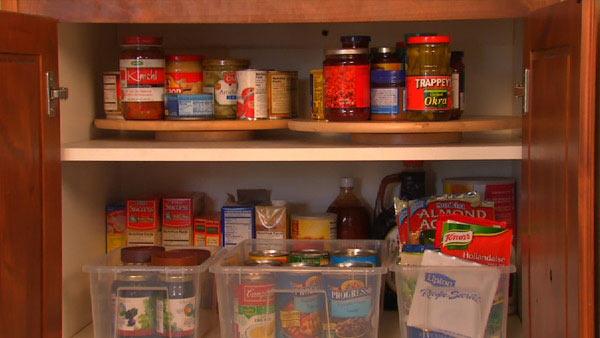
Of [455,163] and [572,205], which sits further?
[455,163]

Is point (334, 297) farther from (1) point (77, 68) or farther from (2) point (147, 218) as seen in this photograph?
(1) point (77, 68)

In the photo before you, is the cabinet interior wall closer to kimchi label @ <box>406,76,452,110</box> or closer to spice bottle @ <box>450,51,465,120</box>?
spice bottle @ <box>450,51,465,120</box>

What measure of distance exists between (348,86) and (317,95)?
134 millimetres

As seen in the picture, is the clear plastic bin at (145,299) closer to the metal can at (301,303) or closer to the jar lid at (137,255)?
the jar lid at (137,255)

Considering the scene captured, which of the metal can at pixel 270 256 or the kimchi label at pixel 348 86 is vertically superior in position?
the kimchi label at pixel 348 86

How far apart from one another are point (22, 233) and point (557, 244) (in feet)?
2.68

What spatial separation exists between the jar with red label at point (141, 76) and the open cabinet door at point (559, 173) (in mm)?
702

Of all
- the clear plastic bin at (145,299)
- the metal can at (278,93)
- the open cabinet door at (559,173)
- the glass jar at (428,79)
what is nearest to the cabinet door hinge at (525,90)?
the open cabinet door at (559,173)

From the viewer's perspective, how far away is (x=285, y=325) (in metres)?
1.61

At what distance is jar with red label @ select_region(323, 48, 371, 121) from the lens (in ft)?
5.33

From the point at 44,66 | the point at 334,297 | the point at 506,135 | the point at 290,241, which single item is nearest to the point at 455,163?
the point at 506,135

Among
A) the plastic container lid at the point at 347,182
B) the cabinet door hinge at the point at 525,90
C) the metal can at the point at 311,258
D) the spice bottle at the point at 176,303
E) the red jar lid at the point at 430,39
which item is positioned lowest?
the spice bottle at the point at 176,303

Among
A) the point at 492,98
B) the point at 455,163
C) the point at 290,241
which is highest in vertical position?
the point at 492,98

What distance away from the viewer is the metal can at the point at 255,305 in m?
1.60
